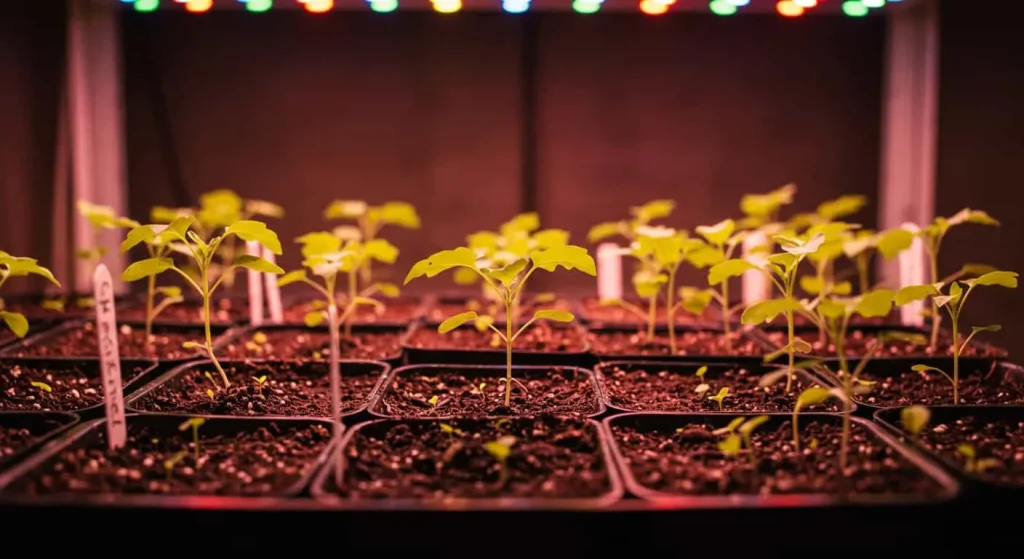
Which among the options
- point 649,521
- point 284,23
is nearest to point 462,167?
point 284,23

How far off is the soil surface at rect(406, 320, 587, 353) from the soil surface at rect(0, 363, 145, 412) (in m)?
0.70

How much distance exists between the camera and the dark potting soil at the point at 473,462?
1142mm

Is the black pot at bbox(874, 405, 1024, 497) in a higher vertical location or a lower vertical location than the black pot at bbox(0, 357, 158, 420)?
lower

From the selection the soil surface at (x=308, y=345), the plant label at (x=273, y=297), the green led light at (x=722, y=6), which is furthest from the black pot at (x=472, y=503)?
the green led light at (x=722, y=6)

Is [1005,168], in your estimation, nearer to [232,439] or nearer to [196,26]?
[232,439]

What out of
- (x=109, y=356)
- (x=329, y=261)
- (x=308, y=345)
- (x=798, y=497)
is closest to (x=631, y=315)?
(x=308, y=345)

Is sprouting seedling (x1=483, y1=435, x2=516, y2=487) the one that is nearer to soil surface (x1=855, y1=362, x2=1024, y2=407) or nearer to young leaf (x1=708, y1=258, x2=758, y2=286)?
young leaf (x1=708, y1=258, x2=758, y2=286)

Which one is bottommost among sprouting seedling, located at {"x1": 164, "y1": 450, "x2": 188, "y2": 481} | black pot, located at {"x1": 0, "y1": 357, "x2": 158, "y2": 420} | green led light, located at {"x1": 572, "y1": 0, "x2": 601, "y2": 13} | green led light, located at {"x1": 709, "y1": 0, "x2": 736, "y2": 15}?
sprouting seedling, located at {"x1": 164, "y1": 450, "x2": 188, "y2": 481}

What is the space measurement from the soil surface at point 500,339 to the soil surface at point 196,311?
557mm

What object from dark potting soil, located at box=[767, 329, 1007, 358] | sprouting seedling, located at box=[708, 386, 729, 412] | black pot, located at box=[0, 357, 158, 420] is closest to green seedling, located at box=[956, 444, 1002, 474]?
sprouting seedling, located at box=[708, 386, 729, 412]

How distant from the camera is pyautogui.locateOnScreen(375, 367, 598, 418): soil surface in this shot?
1506mm

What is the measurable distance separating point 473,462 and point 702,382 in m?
0.71

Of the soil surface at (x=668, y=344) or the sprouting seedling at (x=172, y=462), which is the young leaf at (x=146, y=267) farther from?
the soil surface at (x=668, y=344)

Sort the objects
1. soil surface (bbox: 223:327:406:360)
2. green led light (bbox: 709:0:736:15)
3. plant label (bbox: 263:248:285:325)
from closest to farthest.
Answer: soil surface (bbox: 223:327:406:360)
green led light (bbox: 709:0:736:15)
plant label (bbox: 263:248:285:325)
